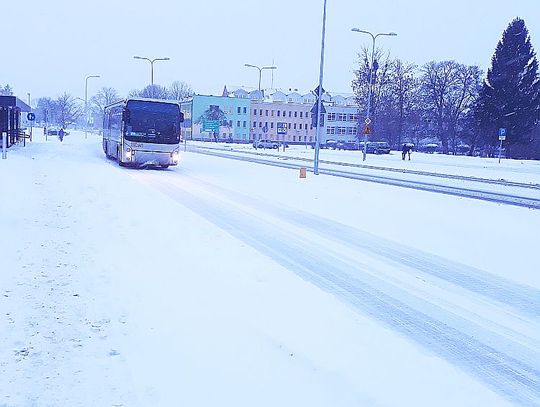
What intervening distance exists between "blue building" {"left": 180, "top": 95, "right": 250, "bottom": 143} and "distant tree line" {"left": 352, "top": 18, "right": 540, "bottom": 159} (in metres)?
43.1

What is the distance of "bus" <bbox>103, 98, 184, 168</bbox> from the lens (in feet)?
82.2

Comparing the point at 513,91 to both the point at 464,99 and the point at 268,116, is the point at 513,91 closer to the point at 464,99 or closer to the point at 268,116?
the point at 464,99

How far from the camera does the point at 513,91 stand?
2397 inches

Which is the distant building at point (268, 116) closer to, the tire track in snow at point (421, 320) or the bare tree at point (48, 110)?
the bare tree at point (48, 110)

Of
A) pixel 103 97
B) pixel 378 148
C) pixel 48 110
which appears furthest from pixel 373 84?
pixel 103 97

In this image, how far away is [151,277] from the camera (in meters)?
6.93

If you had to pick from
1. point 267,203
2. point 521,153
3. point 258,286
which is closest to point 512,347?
point 258,286

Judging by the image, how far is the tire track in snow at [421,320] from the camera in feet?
15.0

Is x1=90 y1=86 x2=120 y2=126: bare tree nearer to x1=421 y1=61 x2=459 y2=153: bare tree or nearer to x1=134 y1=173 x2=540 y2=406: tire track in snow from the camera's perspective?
x1=421 y1=61 x2=459 y2=153: bare tree

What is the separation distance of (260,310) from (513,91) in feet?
209

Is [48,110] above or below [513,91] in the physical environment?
above

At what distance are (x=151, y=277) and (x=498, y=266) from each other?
18.4 ft

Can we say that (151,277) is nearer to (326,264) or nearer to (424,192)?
(326,264)

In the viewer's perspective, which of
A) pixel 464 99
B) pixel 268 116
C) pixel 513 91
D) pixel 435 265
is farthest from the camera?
pixel 268 116
